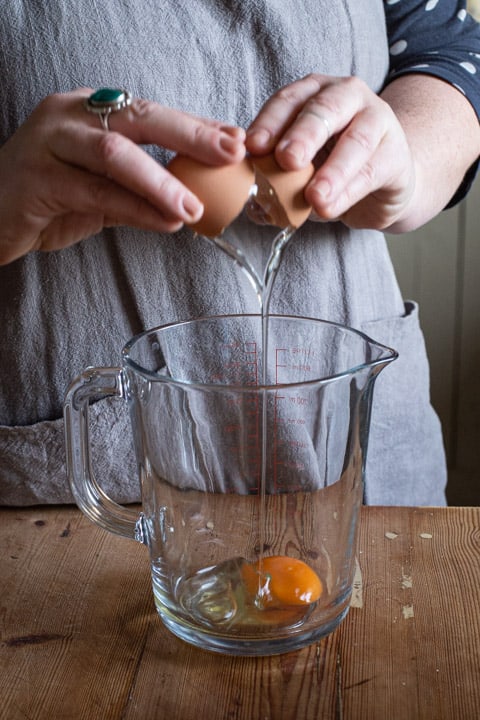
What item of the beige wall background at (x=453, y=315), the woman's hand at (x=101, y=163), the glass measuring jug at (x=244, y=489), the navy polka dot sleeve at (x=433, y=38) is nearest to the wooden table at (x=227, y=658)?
the glass measuring jug at (x=244, y=489)

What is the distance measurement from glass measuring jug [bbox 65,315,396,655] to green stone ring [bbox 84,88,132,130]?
0.52 feet

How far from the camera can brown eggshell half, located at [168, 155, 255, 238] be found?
0.54 m

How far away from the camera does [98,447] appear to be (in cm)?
82

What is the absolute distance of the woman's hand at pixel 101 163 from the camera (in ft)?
1.74

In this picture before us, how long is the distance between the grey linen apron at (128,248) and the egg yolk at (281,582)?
263 millimetres

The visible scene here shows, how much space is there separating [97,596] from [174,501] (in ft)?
0.39

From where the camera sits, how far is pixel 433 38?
941mm

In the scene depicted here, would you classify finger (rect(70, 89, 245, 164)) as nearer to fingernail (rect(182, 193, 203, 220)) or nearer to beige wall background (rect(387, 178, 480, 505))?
fingernail (rect(182, 193, 203, 220))

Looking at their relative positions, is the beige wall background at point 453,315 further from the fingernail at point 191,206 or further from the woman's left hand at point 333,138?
the fingernail at point 191,206

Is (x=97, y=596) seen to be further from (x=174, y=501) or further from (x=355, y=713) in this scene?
(x=355, y=713)

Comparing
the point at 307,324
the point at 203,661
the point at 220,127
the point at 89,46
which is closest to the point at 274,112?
the point at 220,127

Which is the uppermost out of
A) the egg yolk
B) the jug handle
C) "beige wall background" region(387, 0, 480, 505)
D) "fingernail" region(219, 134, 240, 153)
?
"fingernail" region(219, 134, 240, 153)

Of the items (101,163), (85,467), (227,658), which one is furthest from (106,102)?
(227,658)

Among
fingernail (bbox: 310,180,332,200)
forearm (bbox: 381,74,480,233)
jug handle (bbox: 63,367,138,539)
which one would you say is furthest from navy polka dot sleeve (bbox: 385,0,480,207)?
jug handle (bbox: 63,367,138,539)
